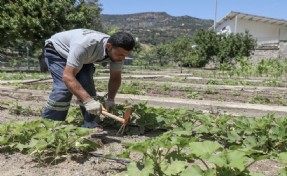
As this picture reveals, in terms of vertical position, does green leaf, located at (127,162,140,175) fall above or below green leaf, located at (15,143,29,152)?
above

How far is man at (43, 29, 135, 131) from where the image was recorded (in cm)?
371

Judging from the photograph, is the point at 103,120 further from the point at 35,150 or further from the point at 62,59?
the point at 35,150

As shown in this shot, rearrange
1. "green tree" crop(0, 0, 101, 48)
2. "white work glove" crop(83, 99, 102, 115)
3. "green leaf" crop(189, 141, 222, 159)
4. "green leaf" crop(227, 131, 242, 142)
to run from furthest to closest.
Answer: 1. "green tree" crop(0, 0, 101, 48)
2. "white work glove" crop(83, 99, 102, 115)
3. "green leaf" crop(227, 131, 242, 142)
4. "green leaf" crop(189, 141, 222, 159)

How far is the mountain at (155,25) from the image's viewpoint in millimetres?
94900

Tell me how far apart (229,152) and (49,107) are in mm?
2457

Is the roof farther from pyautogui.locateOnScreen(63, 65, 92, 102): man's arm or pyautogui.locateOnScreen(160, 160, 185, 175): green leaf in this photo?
pyautogui.locateOnScreen(160, 160, 185, 175): green leaf

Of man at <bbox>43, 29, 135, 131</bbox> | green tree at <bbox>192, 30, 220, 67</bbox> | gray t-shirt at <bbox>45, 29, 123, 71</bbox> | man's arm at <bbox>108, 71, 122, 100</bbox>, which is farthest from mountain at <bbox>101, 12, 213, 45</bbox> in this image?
gray t-shirt at <bbox>45, 29, 123, 71</bbox>

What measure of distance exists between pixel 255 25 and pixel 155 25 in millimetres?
91632

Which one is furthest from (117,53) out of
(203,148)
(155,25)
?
(155,25)

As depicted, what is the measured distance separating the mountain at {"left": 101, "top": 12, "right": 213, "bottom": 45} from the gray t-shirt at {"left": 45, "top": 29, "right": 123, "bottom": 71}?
271 ft

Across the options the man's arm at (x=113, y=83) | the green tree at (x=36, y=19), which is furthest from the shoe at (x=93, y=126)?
the green tree at (x=36, y=19)

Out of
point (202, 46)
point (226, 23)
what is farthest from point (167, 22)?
point (202, 46)

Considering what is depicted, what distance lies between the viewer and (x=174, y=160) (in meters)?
2.45

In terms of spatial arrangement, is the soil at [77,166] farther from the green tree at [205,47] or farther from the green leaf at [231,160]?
the green tree at [205,47]
